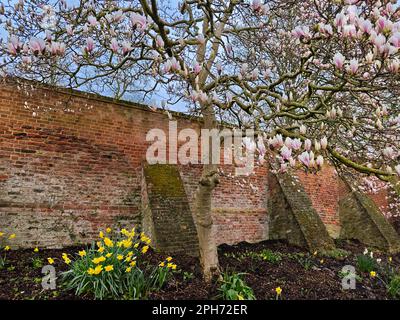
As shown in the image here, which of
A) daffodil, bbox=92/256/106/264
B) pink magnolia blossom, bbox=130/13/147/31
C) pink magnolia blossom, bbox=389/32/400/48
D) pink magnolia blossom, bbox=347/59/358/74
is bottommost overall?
daffodil, bbox=92/256/106/264

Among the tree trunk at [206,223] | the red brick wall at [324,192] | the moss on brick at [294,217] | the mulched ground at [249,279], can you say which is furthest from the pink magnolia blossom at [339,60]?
the red brick wall at [324,192]

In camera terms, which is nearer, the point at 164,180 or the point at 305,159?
the point at 305,159

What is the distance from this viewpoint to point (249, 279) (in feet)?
17.6

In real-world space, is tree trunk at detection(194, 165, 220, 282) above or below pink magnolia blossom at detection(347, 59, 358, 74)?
below

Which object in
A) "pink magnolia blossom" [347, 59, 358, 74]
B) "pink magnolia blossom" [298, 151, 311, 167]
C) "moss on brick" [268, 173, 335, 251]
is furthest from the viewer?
"moss on brick" [268, 173, 335, 251]

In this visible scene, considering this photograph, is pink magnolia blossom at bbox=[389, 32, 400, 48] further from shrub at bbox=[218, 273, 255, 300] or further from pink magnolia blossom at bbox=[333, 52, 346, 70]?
shrub at bbox=[218, 273, 255, 300]

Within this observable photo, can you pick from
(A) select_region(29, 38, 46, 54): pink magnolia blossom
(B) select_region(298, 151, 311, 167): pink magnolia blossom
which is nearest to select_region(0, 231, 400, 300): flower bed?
(B) select_region(298, 151, 311, 167): pink magnolia blossom

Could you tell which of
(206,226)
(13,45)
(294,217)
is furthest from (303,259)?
(13,45)

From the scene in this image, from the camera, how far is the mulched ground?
4.37 meters

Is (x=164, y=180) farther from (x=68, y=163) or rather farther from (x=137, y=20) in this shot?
(x=137, y=20)
